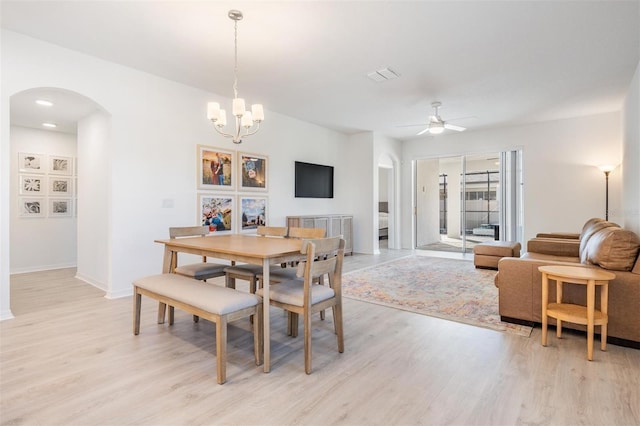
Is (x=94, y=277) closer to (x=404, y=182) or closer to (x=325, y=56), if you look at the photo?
(x=325, y=56)

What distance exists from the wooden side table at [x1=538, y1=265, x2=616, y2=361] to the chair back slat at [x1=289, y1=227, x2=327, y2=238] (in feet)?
6.08

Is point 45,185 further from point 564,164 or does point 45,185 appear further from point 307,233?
point 564,164

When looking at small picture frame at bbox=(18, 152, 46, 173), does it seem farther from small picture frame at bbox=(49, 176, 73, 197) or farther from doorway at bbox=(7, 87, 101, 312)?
small picture frame at bbox=(49, 176, 73, 197)

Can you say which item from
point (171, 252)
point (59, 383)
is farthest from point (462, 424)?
point (171, 252)

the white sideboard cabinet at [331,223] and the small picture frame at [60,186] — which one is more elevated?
the small picture frame at [60,186]

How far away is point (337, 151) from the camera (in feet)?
25.2

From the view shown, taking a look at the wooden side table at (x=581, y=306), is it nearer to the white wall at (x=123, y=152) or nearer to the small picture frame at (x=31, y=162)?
the white wall at (x=123, y=152)

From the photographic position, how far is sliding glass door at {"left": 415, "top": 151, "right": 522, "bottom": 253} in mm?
7086

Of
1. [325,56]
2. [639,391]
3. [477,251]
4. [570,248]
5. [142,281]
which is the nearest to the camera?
[639,391]

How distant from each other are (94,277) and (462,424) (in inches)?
192

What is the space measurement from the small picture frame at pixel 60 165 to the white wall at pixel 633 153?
8.50m

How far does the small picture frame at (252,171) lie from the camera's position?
5.41 meters

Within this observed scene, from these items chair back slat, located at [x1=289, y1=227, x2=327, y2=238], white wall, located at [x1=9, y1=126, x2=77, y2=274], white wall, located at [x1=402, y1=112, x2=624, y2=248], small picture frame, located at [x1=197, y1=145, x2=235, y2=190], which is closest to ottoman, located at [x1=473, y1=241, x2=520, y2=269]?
white wall, located at [x1=402, y1=112, x2=624, y2=248]

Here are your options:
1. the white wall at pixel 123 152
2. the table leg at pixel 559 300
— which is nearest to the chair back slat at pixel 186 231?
the white wall at pixel 123 152
